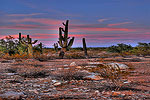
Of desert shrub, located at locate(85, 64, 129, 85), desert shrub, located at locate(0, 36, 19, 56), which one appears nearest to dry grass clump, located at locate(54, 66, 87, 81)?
desert shrub, located at locate(85, 64, 129, 85)

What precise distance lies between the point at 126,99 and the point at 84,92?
40.1 inches

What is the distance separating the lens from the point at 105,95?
441 centimetres

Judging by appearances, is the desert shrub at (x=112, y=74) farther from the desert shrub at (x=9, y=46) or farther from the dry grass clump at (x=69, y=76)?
the desert shrub at (x=9, y=46)

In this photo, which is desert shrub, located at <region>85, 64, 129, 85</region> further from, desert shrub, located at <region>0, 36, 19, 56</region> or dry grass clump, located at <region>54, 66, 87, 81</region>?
desert shrub, located at <region>0, 36, 19, 56</region>

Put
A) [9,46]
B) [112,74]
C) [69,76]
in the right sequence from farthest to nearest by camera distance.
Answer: [9,46] → [69,76] → [112,74]

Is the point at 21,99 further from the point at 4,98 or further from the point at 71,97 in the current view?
the point at 71,97

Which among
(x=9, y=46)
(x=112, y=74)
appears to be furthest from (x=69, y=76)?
(x=9, y=46)

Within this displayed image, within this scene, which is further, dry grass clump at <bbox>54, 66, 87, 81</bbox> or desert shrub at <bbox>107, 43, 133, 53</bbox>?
desert shrub at <bbox>107, 43, 133, 53</bbox>

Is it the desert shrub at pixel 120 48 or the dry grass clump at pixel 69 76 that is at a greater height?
the desert shrub at pixel 120 48

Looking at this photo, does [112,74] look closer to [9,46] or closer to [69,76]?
[69,76]

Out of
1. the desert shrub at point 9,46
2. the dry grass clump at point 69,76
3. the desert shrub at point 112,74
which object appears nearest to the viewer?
the desert shrub at point 112,74

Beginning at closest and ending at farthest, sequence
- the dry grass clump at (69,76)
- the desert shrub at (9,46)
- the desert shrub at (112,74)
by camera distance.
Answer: the desert shrub at (112,74), the dry grass clump at (69,76), the desert shrub at (9,46)

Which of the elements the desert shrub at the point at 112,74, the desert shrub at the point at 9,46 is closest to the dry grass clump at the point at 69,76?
the desert shrub at the point at 112,74

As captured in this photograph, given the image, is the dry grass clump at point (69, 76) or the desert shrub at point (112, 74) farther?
the dry grass clump at point (69, 76)
